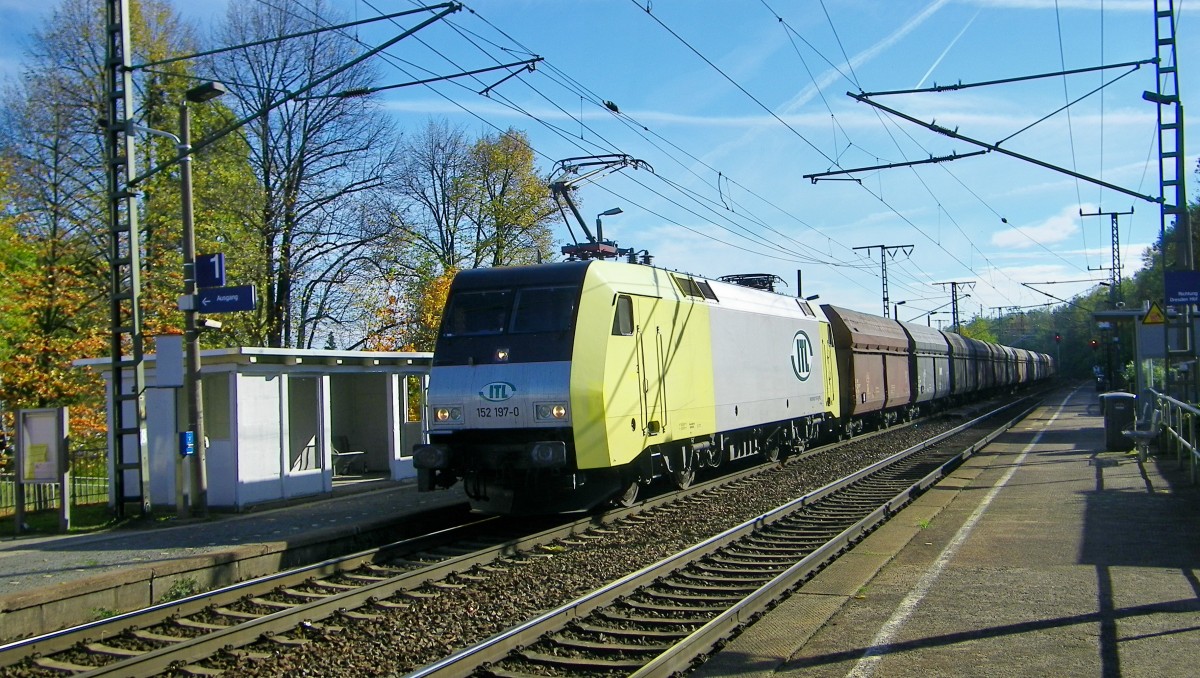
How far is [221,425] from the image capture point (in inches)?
593

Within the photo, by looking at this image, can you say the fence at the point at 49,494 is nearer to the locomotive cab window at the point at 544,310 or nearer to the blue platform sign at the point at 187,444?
the blue platform sign at the point at 187,444

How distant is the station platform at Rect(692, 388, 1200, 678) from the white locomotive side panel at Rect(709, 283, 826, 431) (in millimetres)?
3473

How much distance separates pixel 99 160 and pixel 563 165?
14627 mm

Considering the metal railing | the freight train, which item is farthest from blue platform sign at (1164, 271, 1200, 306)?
the freight train

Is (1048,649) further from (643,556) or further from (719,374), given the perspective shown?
(719,374)

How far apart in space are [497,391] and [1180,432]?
10.4 m

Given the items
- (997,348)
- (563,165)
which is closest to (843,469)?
(563,165)

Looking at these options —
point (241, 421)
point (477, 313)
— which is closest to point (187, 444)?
point (241, 421)

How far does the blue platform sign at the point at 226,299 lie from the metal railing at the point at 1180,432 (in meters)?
12.4

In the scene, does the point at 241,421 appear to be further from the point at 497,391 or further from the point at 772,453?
the point at 772,453

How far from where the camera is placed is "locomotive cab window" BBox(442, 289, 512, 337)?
11664 mm

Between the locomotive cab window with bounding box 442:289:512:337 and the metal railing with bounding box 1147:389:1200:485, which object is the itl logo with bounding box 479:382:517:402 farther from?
the metal railing with bounding box 1147:389:1200:485

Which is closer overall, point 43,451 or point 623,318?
point 623,318

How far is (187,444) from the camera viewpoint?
13.3 metres
